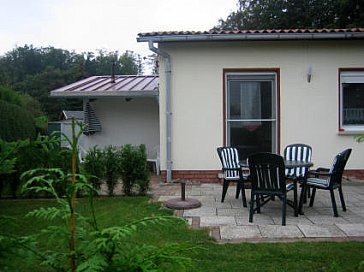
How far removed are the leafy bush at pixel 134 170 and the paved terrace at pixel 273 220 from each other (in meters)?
0.37

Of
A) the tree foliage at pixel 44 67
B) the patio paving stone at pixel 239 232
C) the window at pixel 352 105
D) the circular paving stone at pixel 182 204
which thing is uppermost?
the tree foliage at pixel 44 67

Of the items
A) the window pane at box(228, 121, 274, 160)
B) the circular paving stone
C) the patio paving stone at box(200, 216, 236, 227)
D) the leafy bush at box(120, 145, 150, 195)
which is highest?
the window pane at box(228, 121, 274, 160)

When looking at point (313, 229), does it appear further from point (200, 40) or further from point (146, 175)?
point (200, 40)

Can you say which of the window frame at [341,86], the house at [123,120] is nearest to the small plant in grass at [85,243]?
the window frame at [341,86]

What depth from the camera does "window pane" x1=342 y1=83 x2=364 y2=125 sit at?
9.07 m

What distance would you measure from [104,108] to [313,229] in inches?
336

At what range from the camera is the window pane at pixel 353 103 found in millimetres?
9070

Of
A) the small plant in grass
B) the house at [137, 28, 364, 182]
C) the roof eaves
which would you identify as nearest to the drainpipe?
the house at [137, 28, 364, 182]

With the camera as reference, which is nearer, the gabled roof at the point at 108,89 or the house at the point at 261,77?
the house at the point at 261,77

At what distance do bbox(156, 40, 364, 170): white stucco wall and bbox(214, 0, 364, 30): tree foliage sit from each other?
15652mm

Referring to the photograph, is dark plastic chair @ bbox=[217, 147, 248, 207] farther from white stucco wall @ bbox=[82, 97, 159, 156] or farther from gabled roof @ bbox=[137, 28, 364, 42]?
white stucco wall @ bbox=[82, 97, 159, 156]

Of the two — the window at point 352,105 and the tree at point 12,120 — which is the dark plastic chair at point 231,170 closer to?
the window at point 352,105

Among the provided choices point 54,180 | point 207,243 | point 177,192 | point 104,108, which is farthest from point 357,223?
point 104,108

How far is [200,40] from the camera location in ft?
28.1
